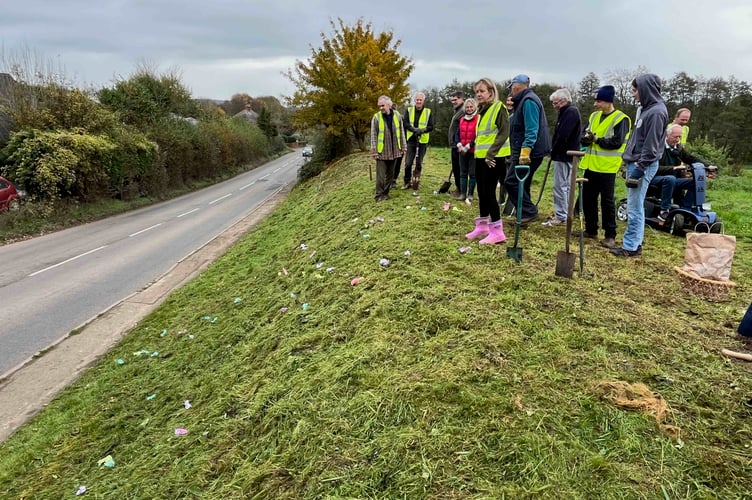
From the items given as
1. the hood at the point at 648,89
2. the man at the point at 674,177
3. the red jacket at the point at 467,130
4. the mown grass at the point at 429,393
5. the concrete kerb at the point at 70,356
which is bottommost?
the concrete kerb at the point at 70,356

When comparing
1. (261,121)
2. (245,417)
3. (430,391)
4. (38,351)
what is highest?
(261,121)

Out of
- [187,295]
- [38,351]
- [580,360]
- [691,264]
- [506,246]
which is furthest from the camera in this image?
[187,295]

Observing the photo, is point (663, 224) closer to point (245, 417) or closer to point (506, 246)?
point (506, 246)

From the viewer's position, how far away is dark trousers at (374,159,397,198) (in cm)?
907

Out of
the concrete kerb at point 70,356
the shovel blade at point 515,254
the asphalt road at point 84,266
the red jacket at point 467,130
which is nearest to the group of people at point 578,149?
the red jacket at point 467,130

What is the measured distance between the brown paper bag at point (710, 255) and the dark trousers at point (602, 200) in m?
1.35

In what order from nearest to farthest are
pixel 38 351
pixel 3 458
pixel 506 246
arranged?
1. pixel 3 458
2. pixel 506 246
3. pixel 38 351

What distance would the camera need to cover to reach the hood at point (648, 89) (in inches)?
211

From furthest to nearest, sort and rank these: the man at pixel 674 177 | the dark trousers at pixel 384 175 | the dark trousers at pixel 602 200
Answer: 1. the dark trousers at pixel 384 175
2. the man at pixel 674 177
3. the dark trousers at pixel 602 200

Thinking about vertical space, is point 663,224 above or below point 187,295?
above

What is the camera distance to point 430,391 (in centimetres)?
298

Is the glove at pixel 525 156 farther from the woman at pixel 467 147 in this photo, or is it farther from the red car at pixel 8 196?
the red car at pixel 8 196

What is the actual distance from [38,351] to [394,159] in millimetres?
6971

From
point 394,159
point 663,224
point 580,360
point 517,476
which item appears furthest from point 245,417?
point 663,224
